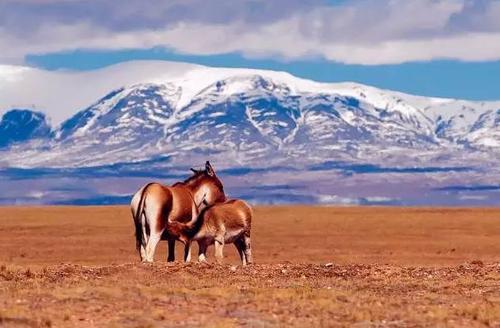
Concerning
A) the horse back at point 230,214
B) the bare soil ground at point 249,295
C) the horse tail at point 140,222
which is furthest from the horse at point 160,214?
the bare soil ground at point 249,295

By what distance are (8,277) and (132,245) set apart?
3203cm

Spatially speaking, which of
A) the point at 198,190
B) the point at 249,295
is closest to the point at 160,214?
the point at 198,190

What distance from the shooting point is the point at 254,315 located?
2228cm

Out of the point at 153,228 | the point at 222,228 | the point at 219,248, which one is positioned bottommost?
the point at 219,248

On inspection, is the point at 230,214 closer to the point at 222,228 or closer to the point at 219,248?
the point at 222,228

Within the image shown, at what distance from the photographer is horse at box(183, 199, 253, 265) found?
105 ft

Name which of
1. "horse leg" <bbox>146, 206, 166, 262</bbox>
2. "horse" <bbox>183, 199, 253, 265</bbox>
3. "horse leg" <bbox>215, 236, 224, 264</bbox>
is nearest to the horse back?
"horse" <bbox>183, 199, 253, 265</bbox>

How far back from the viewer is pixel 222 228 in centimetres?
3250

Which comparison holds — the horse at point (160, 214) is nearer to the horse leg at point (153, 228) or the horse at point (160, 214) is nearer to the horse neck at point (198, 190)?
the horse leg at point (153, 228)

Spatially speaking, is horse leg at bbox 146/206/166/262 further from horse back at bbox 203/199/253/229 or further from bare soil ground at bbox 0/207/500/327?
horse back at bbox 203/199/253/229

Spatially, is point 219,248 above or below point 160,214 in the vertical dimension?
below

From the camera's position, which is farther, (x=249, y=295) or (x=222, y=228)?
(x=222, y=228)

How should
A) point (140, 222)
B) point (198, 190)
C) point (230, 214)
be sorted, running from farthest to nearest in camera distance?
point (198, 190), point (230, 214), point (140, 222)

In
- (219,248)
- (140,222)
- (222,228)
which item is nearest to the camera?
(140,222)
